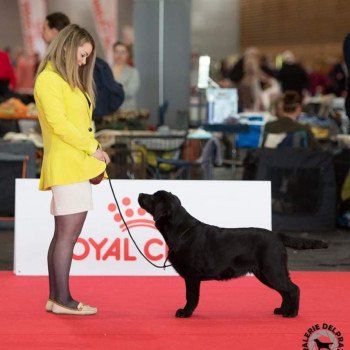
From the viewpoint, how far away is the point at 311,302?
616 cm

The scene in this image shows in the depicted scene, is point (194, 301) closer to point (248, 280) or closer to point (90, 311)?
point (90, 311)

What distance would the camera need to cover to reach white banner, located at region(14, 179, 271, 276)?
23.5 feet

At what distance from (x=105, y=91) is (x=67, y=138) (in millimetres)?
2759

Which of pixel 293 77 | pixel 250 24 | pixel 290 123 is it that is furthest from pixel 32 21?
pixel 290 123

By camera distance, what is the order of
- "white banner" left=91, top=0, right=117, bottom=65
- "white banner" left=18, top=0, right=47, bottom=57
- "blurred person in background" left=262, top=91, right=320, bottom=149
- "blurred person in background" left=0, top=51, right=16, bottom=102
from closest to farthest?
"blurred person in background" left=262, top=91, right=320, bottom=149 < "blurred person in background" left=0, top=51, right=16, bottom=102 < "white banner" left=91, top=0, right=117, bottom=65 < "white banner" left=18, top=0, right=47, bottom=57

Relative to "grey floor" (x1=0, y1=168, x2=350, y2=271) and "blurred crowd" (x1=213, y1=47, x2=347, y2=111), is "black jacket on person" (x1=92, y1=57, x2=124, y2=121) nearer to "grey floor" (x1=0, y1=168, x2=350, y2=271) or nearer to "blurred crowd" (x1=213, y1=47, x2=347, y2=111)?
"grey floor" (x1=0, y1=168, x2=350, y2=271)

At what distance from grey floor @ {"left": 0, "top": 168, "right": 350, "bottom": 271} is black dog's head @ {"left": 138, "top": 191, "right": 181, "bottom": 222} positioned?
7.60ft

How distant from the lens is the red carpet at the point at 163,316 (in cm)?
506

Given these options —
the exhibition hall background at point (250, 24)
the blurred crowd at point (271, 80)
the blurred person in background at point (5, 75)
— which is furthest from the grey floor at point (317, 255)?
the exhibition hall background at point (250, 24)

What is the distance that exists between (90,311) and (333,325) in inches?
47.0

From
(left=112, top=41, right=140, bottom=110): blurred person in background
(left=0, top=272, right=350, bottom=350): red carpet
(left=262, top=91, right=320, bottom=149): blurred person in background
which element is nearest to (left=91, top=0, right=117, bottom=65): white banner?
(left=112, top=41, right=140, bottom=110): blurred person in background

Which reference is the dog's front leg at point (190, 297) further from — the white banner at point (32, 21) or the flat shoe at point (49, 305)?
the white banner at point (32, 21)

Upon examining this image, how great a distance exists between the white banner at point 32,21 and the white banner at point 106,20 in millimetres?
2221

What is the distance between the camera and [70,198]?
18.2 ft
